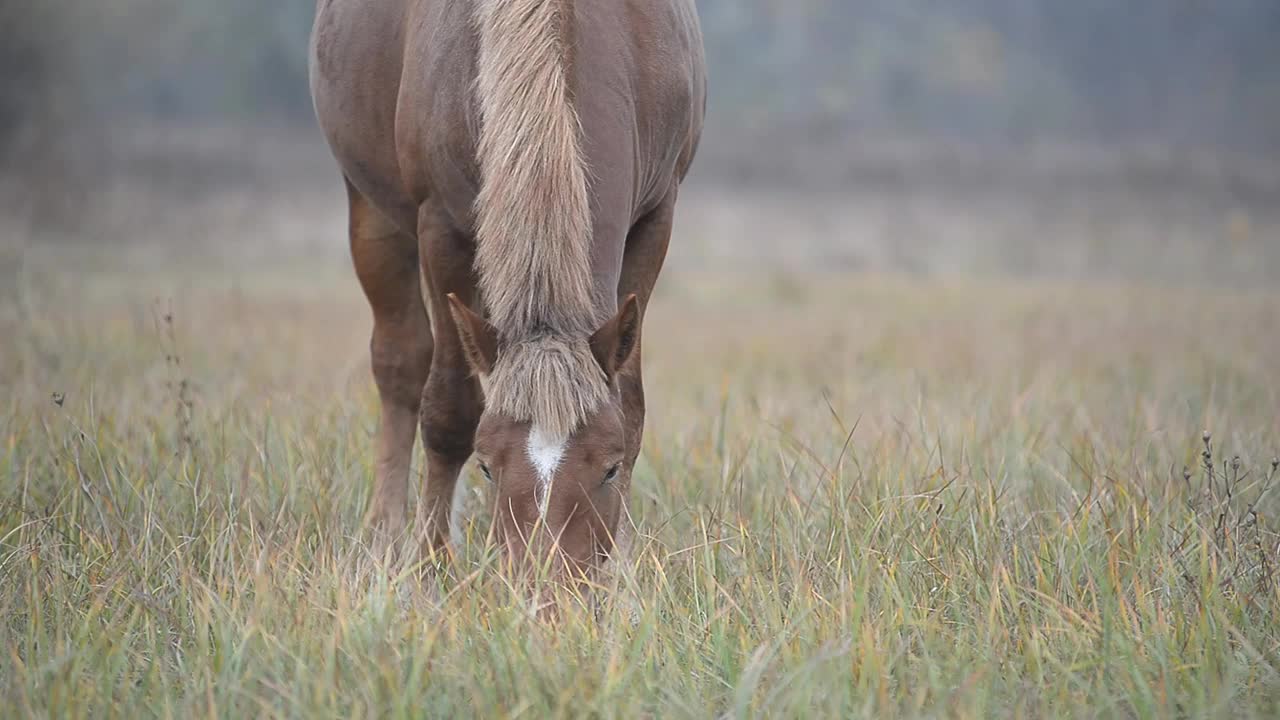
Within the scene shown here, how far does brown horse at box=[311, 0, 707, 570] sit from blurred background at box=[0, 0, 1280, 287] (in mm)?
3524

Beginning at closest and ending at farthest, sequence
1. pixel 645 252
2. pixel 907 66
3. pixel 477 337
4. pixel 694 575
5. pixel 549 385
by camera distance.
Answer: pixel 549 385, pixel 477 337, pixel 694 575, pixel 645 252, pixel 907 66

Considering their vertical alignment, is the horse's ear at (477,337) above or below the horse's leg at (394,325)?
above

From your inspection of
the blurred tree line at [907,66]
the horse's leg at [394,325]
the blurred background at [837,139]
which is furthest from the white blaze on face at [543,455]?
the blurred tree line at [907,66]

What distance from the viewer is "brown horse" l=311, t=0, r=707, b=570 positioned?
2691 millimetres

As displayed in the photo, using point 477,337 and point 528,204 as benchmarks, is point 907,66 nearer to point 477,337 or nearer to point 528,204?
point 528,204

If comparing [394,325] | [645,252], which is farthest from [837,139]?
[645,252]

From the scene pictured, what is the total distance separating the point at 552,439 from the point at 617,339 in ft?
0.96

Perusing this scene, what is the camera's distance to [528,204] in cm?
281

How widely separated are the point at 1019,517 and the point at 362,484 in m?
2.05

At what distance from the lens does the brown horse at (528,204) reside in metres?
2.69

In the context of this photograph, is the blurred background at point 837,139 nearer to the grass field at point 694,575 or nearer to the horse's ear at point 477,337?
the grass field at point 694,575

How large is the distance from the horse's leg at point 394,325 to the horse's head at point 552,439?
1.45m

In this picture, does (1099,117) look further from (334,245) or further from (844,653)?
(844,653)

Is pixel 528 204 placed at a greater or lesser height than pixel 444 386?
greater
